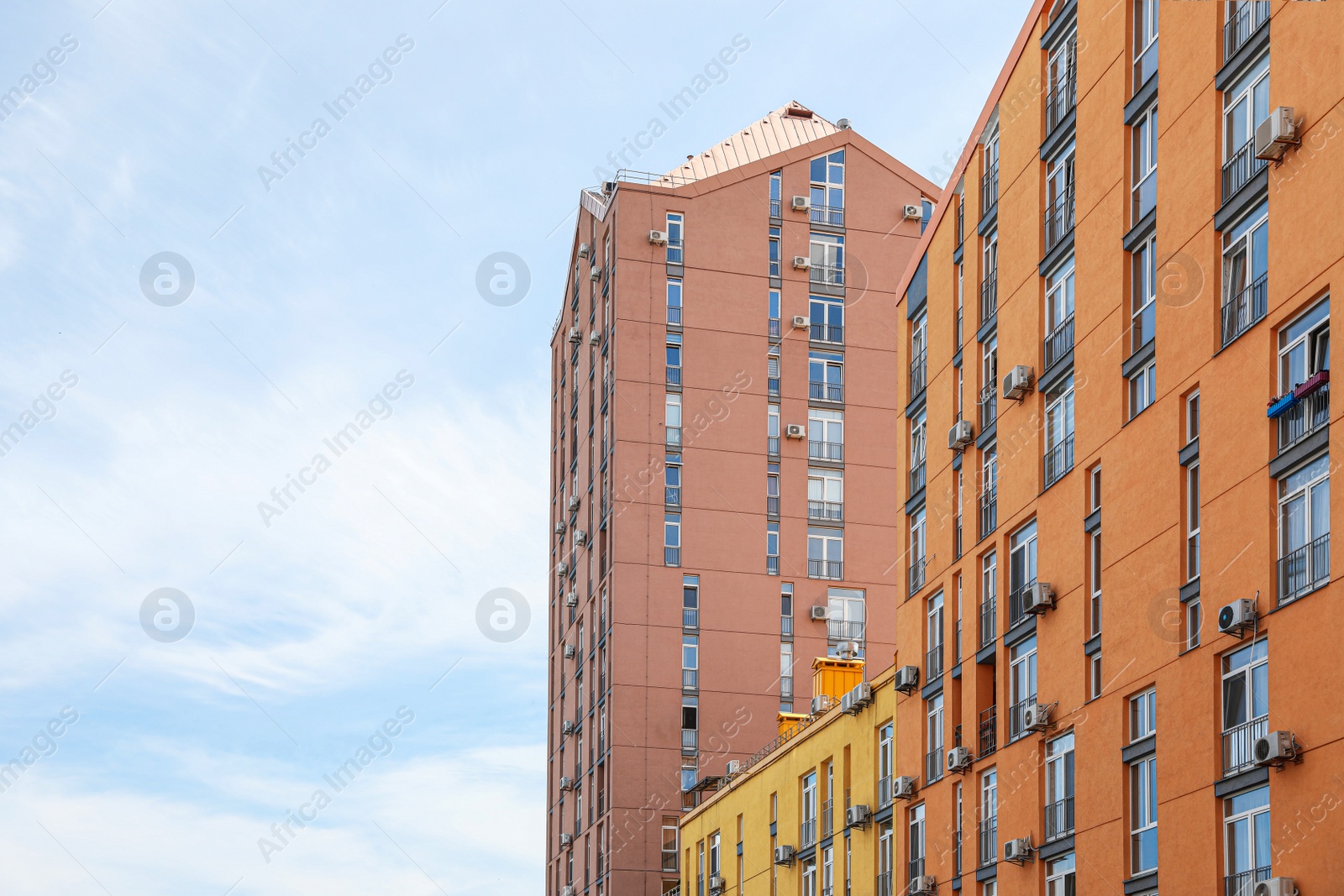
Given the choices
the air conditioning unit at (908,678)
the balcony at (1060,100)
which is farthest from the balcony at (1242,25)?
the air conditioning unit at (908,678)

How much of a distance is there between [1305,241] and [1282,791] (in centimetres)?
891

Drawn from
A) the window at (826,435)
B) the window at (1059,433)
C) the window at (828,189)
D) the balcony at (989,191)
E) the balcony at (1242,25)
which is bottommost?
the window at (1059,433)

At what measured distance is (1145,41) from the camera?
3497 cm

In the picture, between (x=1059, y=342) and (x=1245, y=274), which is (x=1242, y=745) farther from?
(x=1059, y=342)

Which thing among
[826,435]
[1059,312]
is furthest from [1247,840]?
[826,435]

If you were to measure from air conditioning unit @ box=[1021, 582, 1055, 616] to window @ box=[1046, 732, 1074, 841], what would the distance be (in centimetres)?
274

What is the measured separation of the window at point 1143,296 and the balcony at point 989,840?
11.4m

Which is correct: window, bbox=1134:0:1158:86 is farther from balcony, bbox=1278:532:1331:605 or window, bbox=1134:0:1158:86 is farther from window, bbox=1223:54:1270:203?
balcony, bbox=1278:532:1331:605

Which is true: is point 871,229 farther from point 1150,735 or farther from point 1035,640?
point 1150,735

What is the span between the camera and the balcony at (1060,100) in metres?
38.1

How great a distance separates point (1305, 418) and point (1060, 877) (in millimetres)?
11763

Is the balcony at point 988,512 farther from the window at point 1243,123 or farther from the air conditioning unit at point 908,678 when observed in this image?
the window at point 1243,123

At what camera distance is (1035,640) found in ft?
123

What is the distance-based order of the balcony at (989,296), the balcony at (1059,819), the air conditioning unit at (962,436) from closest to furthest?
the balcony at (1059,819)
the balcony at (989,296)
the air conditioning unit at (962,436)
